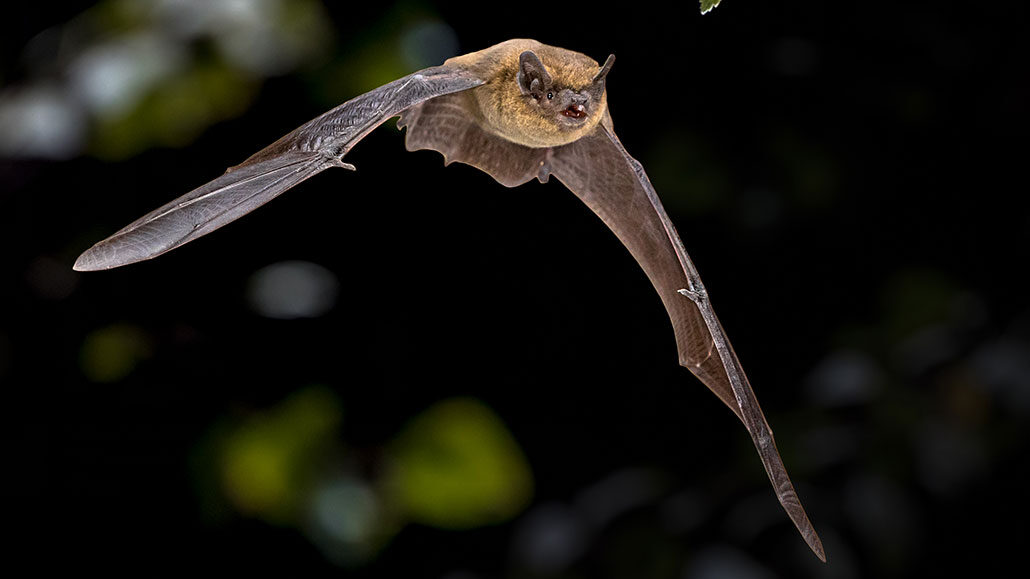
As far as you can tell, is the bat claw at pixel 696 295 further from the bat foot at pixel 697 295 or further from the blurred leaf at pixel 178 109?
the blurred leaf at pixel 178 109

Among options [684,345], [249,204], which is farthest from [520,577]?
[249,204]

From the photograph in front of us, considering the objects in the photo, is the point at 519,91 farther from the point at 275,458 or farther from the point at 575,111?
the point at 275,458

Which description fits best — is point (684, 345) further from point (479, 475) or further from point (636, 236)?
point (479, 475)

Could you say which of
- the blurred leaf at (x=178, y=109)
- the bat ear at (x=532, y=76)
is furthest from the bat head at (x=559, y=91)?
the blurred leaf at (x=178, y=109)

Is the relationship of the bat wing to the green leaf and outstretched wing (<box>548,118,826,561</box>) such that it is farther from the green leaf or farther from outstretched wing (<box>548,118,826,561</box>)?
the green leaf

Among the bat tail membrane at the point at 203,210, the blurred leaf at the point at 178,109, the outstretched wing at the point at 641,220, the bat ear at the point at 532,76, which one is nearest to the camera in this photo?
the bat tail membrane at the point at 203,210

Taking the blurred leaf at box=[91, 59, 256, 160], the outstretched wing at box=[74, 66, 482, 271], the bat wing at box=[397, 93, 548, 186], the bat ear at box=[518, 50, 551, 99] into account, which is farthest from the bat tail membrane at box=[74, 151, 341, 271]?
the blurred leaf at box=[91, 59, 256, 160]
